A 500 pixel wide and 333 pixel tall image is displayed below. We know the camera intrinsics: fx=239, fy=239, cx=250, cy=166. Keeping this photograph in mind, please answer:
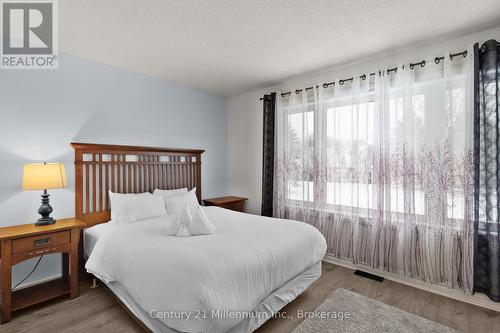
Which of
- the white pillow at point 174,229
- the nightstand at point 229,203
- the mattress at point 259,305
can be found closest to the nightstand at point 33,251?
the mattress at point 259,305

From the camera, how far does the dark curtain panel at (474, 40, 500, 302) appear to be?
218 cm

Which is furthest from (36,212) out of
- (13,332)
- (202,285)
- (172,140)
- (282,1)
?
(282,1)

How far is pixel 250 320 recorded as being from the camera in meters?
1.74

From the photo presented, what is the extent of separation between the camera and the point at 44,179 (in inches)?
92.4

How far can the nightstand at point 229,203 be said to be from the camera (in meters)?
3.94

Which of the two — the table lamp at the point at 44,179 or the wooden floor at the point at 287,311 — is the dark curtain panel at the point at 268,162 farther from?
the table lamp at the point at 44,179

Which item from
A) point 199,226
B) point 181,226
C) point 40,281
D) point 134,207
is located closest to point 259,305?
point 199,226

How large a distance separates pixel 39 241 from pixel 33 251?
9cm

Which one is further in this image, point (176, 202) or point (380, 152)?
point (176, 202)

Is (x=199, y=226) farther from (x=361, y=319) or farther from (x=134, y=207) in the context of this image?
(x=361, y=319)

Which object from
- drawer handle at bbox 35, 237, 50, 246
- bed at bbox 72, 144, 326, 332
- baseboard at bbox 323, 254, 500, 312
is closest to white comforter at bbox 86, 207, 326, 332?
bed at bbox 72, 144, 326, 332

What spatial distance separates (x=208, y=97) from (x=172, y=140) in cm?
112

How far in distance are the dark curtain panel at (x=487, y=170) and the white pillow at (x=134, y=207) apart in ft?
11.1

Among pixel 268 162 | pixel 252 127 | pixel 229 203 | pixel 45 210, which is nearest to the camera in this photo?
pixel 45 210
